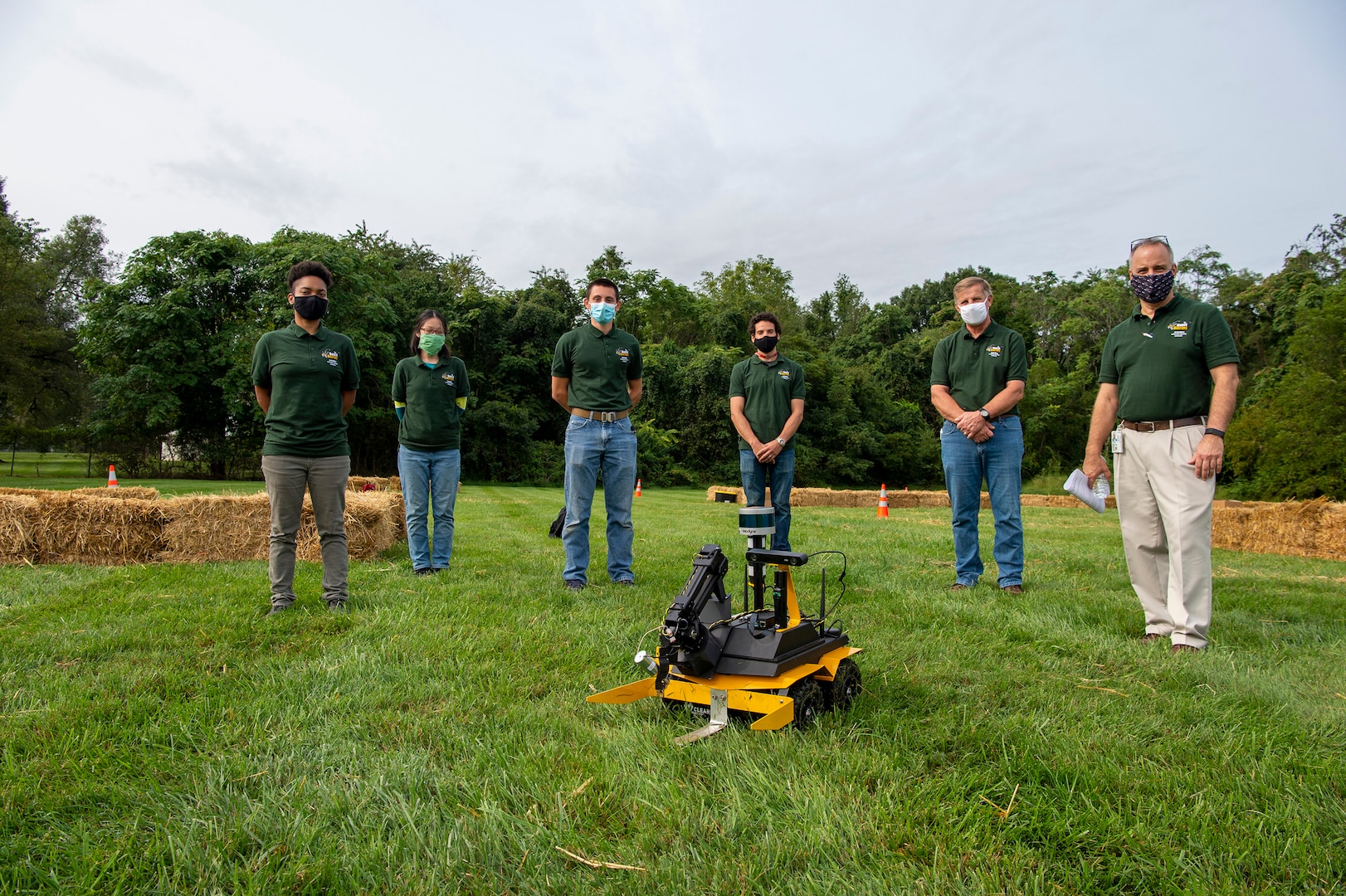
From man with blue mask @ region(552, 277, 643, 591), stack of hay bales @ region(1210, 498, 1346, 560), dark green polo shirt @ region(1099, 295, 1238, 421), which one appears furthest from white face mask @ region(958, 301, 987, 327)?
stack of hay bales @ region(1210, 498, 1346, 560)

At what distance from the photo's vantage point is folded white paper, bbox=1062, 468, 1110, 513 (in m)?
4.64

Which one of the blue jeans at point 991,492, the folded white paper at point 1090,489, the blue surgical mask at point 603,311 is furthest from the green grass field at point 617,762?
the blue surgical mask at point 603,311

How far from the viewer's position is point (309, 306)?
4637 millimetres

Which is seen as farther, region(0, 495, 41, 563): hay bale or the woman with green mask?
region(0, 495, 41, 563): hay bale

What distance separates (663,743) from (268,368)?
3.74 m

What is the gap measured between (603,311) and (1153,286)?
3434 mm

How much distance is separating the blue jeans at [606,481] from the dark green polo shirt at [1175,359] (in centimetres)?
315

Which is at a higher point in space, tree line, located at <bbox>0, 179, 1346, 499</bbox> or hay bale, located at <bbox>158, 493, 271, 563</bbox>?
tree line, located at <bbox>0, 179, 1346, 499</bbox>

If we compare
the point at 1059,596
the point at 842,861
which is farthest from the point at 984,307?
the point at 842,861

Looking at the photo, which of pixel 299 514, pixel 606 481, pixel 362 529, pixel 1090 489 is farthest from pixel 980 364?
pixel 362 529

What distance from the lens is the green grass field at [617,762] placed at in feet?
5.53

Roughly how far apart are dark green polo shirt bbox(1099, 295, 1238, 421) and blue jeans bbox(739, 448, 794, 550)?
94.0 inches

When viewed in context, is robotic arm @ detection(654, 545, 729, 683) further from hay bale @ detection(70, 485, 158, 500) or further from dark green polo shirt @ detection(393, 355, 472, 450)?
hay bale @ detection(70, 485, 158, 500)

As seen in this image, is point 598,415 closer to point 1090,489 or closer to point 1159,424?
point 1090,489
